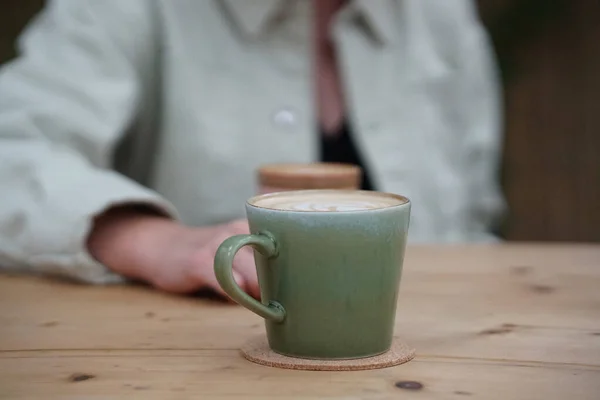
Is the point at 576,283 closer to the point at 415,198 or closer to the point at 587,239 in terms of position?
the point at 415,198

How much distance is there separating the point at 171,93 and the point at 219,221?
0.20 metres

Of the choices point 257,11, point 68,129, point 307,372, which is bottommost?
point 307,372

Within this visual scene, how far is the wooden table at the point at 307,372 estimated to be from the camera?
53 centimetres

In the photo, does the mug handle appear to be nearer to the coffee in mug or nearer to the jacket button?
the coffee in mug

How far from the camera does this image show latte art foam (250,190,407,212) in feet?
1.98

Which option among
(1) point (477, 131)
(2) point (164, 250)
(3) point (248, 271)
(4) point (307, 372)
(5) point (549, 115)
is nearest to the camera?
(4) point (307, 372)

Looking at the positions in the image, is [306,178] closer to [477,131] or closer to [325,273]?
[325,273]

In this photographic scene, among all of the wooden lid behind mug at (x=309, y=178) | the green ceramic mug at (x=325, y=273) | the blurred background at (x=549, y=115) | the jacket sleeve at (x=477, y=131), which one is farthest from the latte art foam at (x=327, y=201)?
the blurred background at (x=549, y=115)

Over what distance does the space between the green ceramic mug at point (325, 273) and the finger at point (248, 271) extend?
0.36ft

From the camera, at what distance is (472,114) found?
60.2 inches

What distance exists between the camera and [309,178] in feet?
2.74

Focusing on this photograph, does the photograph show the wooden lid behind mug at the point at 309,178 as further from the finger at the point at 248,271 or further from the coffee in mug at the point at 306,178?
the finger at the point at 248,271

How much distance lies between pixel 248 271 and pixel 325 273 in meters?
0.16

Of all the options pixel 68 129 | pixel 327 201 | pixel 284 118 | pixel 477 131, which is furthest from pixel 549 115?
pixel 327 201
